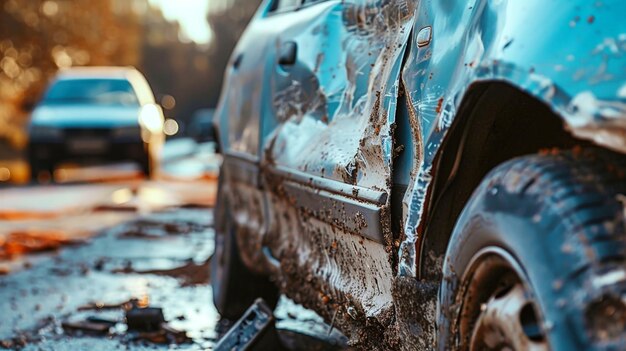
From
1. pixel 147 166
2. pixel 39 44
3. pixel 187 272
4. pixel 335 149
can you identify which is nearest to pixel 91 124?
pixel 147 166

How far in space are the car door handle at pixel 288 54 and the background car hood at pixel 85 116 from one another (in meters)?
14.8

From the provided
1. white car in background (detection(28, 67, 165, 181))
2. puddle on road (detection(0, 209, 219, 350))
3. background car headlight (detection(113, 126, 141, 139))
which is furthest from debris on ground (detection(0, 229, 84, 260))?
background car headlight (detection(113, 126, 141, 139))

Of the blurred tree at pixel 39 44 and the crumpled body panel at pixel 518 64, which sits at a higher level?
the crumpled body panel at pixel 518 64

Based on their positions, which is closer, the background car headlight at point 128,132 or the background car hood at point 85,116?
the background car hood at point 85,116

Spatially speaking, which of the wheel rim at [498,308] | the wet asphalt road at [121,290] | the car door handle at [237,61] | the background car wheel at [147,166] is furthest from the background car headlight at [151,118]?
the wheel rim at [498,308]

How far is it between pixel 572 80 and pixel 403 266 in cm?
97

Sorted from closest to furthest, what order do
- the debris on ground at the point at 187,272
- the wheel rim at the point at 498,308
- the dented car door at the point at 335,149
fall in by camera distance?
the wheel rim at the point at 498,308
the dented car door at the point at 335,149
the debris on ground at the point at 187,272

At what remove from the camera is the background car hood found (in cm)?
1909

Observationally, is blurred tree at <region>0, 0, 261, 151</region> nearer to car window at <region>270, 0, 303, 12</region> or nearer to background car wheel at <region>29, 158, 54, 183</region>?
background car wheel at <region>29, 158, 54, 183</region>

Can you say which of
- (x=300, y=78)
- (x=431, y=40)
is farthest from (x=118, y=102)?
(x=431, y=40)

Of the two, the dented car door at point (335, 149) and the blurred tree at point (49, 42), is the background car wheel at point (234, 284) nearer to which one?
the dented car door at point (335, 149)

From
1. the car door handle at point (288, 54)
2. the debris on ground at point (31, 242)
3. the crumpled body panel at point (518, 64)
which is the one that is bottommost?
the debris on ground at point (31, 242)

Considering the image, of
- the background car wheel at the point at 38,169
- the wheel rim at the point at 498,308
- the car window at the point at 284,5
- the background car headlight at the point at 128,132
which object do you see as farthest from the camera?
the background car wheel at the point at 38,169

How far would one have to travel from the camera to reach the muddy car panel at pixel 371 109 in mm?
2160
